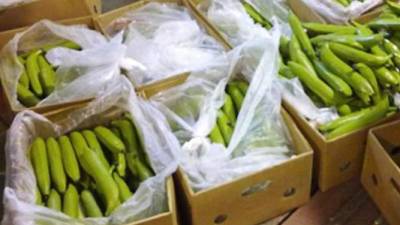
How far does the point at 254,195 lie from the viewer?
1.27 metres

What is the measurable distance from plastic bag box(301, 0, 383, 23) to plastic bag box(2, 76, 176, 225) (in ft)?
2.37

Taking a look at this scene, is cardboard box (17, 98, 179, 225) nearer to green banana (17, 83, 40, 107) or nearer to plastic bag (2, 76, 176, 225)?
plastic bag (2, 76, 176, 225)

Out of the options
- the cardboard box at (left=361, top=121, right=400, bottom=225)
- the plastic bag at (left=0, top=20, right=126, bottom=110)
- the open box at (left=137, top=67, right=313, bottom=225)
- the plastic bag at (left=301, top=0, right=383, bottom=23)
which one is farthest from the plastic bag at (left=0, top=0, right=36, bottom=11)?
the cardboard box at (left=361, top=121, right=400, bottom=225)

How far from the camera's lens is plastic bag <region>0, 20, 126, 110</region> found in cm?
151

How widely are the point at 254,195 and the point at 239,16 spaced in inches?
29.2

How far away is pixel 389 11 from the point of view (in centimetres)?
165

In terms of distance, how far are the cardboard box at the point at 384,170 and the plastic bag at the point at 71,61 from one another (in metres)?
0.72

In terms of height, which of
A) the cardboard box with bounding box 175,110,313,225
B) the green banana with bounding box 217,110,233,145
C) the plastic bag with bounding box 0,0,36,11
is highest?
the plastic bag with bounding box 0,0,36,11

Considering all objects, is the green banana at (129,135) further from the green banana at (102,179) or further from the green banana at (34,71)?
the green banana at (34,71)

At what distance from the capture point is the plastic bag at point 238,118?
4.20ft

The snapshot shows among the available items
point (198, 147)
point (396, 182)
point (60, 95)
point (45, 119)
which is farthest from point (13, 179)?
point (396, 182)

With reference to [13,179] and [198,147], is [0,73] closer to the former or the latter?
[13,179]

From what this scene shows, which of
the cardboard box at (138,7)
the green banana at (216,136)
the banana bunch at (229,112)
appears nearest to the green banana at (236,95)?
the banana bunch at (229,112)

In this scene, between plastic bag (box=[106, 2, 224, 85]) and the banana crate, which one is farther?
plastic bag (box=[106, 2, 224, 85])
